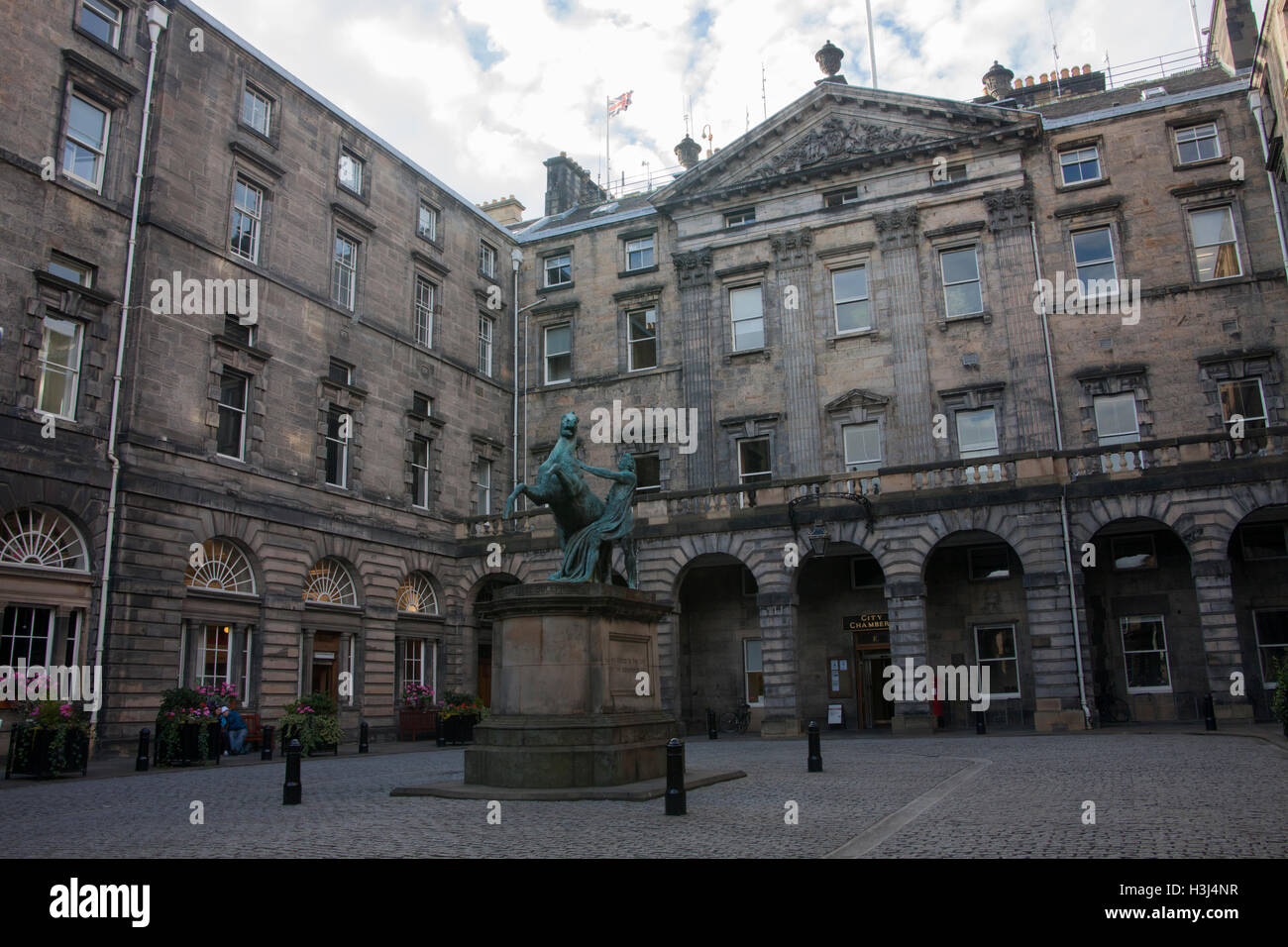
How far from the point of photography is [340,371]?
100.0ft

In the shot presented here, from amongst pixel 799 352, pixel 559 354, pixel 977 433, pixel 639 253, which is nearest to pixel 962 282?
pixel 977 433

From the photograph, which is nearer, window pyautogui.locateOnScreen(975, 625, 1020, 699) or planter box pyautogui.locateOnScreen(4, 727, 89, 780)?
planter box pyautogui.locateOnScreen(4, 727, 89, 780)

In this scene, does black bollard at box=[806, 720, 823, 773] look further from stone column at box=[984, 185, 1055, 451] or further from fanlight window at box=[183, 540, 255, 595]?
stone column at box=[984, 185, 1055, 451]

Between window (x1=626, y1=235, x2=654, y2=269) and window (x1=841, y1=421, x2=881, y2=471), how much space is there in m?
10.7

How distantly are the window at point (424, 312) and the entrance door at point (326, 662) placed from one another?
35.5 feet

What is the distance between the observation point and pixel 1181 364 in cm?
2945

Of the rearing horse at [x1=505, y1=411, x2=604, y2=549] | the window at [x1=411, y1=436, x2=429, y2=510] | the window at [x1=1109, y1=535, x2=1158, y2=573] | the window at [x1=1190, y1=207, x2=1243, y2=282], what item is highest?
the window at [x1=1190, y1=207, x2=1243, y2=282]

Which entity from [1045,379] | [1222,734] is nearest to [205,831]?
A: [1222,734]

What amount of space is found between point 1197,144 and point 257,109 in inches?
1130

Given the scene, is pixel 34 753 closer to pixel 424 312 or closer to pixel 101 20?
pixel 101 20

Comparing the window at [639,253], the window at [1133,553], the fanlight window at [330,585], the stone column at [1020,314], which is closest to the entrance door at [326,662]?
the fanlight window at [330,585]

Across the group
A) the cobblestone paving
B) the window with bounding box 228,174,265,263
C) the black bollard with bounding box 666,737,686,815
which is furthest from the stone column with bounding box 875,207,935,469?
the black bollard with bounding box 666,737,686,815

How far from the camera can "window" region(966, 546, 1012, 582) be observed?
2984 centimetres

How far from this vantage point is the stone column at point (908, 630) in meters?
27.0
